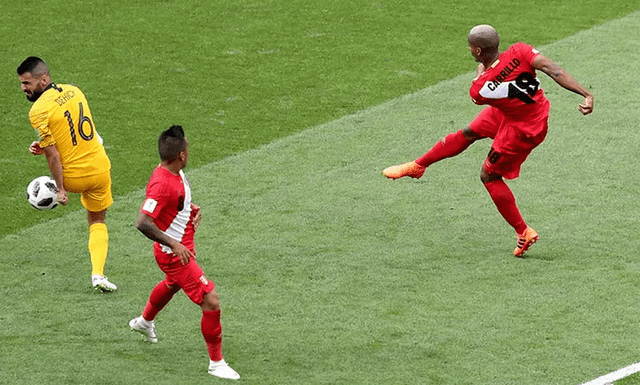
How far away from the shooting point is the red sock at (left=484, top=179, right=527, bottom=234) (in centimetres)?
916

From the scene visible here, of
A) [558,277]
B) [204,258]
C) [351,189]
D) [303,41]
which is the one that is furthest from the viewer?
[303,41]

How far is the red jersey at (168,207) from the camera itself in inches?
273

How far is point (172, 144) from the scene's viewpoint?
22.8 ft

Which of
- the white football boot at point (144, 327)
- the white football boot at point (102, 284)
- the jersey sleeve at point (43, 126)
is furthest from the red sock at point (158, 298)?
the jersey sleeve at point (43, 126)

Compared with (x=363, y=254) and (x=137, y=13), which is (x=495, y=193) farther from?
(x=137, y=13)

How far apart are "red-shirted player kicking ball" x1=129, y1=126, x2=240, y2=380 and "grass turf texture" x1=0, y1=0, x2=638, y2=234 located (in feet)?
11.5

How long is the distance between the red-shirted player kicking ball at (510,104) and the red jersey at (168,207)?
2.95m

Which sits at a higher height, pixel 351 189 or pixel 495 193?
pixel 495 193

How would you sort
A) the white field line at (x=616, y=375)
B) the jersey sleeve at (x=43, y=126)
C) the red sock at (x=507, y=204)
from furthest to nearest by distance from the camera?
the red sock at (x=507, y=204) < the jersey sleeve at (x=43, y=126) < the white field line at (x=616, y=375)

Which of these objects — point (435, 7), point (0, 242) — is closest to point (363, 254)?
point (0, 242)

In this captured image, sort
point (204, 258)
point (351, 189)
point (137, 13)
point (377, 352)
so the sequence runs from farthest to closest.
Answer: point (137, 13)
point (351, 189)
point (204, 258)
point (377, 352)

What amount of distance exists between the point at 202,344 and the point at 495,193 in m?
2.96

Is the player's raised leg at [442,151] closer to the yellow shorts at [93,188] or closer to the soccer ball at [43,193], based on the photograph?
the yellow shorts at [93,188]

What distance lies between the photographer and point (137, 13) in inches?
646
